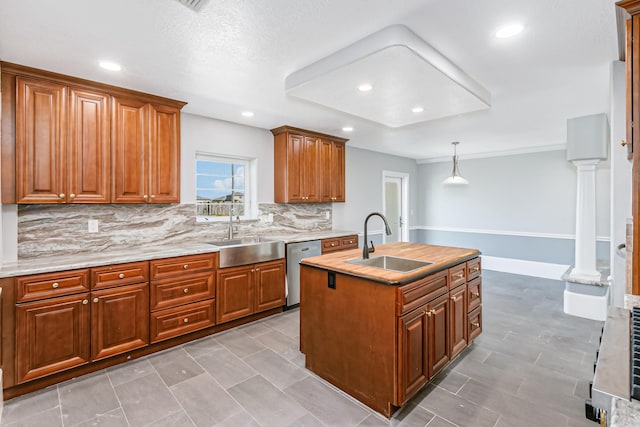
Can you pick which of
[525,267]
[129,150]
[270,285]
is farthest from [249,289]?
[525,267]

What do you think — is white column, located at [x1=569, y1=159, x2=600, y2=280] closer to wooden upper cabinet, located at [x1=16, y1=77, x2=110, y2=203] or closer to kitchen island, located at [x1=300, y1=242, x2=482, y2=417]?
kitchen island, located at [x1=300, y1=242, x2=482, y2=417]

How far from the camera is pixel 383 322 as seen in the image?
6.20 feet

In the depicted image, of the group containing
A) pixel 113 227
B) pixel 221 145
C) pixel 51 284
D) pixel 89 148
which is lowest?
pixel 51 284

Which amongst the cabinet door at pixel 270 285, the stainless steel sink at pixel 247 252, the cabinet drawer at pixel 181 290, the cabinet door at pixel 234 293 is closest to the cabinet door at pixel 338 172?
the stainless steel sink at pixel 247 252

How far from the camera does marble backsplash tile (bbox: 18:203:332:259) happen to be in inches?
104

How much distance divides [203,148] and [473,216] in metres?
5.78

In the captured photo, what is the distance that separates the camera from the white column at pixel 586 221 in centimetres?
366

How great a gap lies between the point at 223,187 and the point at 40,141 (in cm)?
188

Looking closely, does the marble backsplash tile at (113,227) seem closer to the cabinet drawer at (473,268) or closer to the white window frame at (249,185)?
the white window frame at (249,185)

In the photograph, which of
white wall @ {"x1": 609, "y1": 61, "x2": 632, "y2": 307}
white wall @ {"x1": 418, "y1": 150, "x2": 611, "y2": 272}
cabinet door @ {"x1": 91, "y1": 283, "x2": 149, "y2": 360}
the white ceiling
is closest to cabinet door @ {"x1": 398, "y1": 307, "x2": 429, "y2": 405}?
white wall @ {"x1": 609, "y1": 61, "x2": 632, "y2": 307}

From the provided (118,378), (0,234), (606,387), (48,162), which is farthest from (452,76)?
(0,234)

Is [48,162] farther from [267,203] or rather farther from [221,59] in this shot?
[267,203]

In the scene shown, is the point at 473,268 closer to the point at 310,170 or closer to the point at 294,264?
the point at 294,264

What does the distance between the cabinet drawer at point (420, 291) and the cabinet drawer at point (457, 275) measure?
95 millimetres
